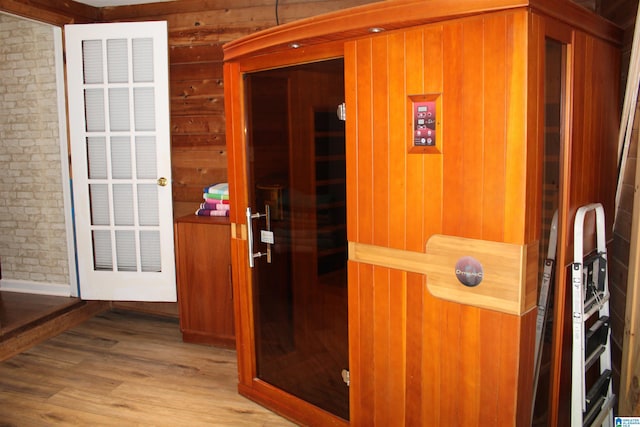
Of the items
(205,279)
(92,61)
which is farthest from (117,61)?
(205,279)

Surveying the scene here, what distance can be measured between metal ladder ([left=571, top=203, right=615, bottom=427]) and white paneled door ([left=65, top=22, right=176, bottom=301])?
2.74m

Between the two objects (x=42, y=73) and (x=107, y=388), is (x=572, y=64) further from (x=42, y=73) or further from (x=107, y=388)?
(x=42, y=73)

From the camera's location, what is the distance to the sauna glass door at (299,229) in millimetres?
2404

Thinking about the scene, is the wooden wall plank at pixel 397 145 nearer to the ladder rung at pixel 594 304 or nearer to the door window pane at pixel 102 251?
the ladder rung at pixel 594 304

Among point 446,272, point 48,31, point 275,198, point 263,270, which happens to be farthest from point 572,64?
point 48,31

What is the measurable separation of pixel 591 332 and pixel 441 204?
879 millimetres

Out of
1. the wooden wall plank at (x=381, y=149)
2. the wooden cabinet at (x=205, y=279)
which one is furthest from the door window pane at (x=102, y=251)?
the wooden wall plank at (x=381, y=149)

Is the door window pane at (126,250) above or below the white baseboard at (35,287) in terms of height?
above

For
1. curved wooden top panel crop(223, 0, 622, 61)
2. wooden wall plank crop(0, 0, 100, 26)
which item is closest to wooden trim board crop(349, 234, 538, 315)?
curved wooden top panel crop(223, 0, 622, 61)

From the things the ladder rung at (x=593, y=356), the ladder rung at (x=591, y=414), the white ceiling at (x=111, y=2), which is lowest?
the ladder rung at (x=591, y=414)

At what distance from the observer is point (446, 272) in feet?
6.54

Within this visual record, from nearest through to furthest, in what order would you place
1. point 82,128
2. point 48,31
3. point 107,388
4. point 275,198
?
point 275,198
point 107,388
point 82,128
point 48,31

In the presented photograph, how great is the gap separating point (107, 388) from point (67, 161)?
6.04 ft

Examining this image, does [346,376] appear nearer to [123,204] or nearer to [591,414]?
[591,414]
